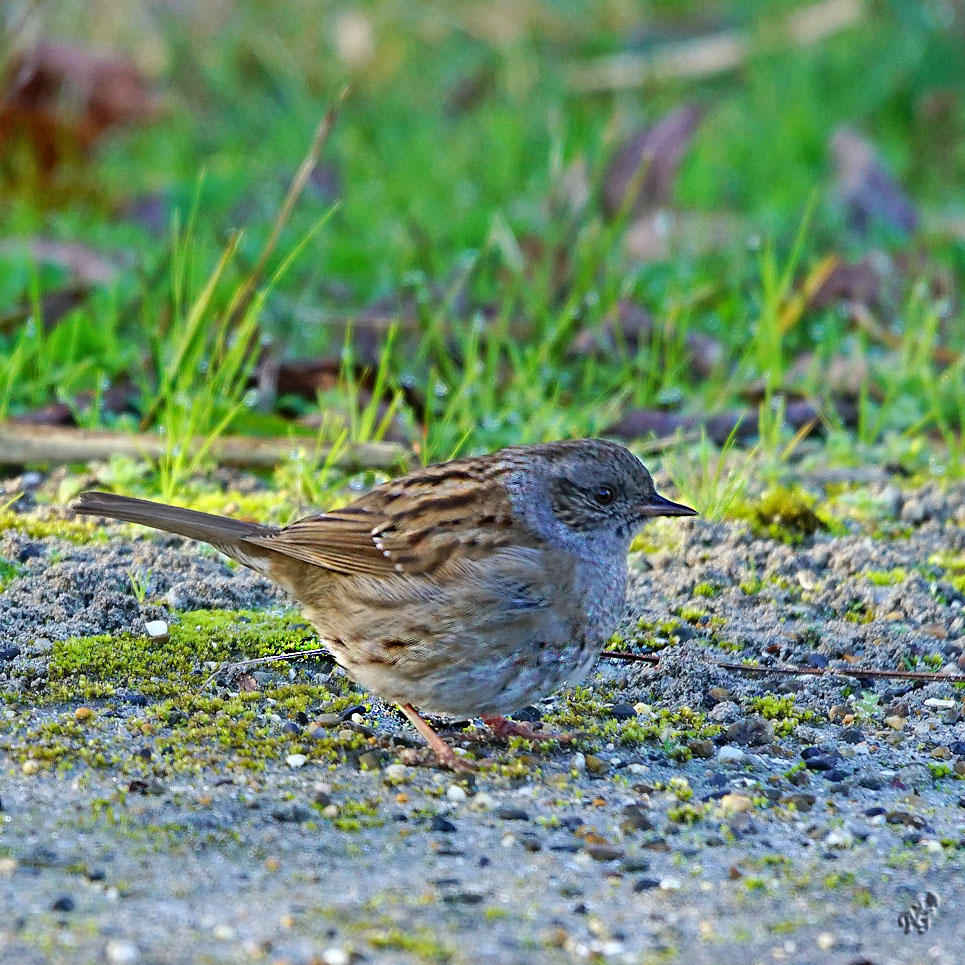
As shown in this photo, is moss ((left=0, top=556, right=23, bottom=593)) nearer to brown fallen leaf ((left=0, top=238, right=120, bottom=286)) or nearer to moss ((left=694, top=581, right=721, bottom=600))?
moss ((left=694, top=581, right=721, bottom=600))

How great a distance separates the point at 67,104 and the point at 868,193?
16.2ft

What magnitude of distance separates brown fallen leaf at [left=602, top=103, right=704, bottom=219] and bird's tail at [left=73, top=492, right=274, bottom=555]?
14.8 feet

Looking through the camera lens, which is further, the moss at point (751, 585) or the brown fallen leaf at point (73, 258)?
the brown fallen leaf at point (73, 258)

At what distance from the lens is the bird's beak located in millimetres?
4281

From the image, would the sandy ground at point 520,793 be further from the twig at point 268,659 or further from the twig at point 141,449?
the twig at point 141,449

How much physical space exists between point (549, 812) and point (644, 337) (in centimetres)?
334

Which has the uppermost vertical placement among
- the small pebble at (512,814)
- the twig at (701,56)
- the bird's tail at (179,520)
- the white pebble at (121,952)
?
the twig at (701,56)

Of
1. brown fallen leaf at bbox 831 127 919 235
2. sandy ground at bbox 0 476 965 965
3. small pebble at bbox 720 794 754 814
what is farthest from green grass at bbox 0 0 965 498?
small pebble at bbox 720 794 754 814

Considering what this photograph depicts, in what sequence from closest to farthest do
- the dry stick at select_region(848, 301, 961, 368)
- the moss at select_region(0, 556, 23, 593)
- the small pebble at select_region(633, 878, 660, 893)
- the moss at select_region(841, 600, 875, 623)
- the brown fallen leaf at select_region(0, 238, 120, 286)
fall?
the small pebble at select_region(633, 878, 660, 893) → the moss at select_region(0, 556, 23, 593) → the moss at select_region(841, 600, 875, 623) → the dry stick at select_region(848, 301, 961, 368) → the brown fallen leaf at select_region(0, 238, 120, 286)

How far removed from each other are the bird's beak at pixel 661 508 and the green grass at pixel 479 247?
0.84 m

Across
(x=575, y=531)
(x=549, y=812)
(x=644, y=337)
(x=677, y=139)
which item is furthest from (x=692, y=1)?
(x=549, y=812)

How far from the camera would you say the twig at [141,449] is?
5406mm

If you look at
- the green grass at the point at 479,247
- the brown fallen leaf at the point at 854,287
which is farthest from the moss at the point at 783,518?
the brown fallen leaf at the point at 854,287

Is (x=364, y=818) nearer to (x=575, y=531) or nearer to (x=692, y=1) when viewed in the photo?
(x=575, y=531)
